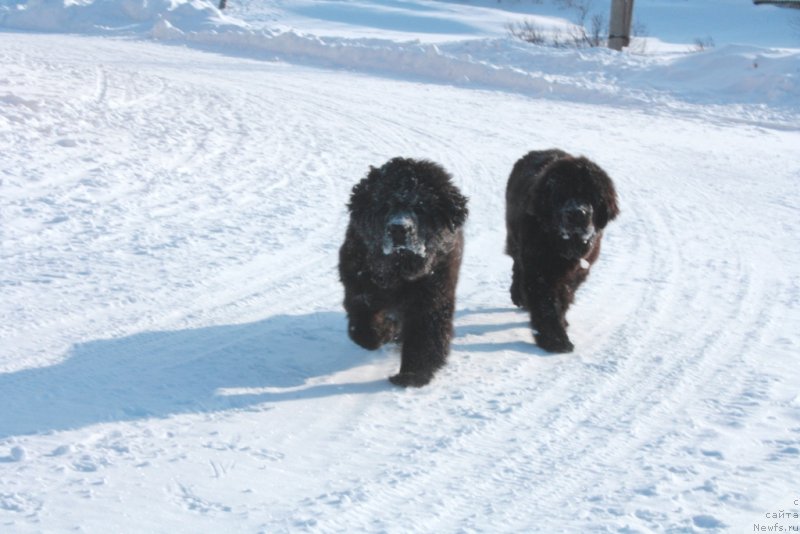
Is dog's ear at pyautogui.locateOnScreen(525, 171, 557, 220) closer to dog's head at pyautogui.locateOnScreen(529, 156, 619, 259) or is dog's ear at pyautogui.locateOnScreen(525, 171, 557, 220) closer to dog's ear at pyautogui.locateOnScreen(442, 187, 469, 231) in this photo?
dog's head at pyautogui.locateOnScreen(529, 156, 619, 259)

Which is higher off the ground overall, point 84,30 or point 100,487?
point 84,30

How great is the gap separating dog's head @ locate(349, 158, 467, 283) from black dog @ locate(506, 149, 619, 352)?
94 centimetres

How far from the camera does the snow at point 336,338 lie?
4227mm

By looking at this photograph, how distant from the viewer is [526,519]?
4094 millimetres

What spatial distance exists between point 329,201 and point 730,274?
4.28 meters

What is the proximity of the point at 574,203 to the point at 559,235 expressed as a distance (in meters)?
0.27

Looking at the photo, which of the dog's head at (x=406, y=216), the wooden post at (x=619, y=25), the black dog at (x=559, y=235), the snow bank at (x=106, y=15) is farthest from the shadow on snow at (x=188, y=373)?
the snow bank at (x=106, y=15)

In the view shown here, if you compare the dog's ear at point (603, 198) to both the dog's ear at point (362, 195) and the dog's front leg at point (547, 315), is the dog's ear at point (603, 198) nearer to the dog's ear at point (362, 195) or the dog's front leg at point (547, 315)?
the dog's front leg at point (547, 315)

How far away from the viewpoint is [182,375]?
556 cm

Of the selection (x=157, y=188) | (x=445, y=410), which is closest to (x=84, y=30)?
(x=157, y=188)

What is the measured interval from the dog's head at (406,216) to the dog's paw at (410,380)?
23.9 inches

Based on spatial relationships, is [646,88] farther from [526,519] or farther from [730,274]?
[526,519]

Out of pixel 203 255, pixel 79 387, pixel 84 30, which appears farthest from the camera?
pixel 84 30


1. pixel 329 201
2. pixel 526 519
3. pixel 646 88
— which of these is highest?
pixel 646 88
